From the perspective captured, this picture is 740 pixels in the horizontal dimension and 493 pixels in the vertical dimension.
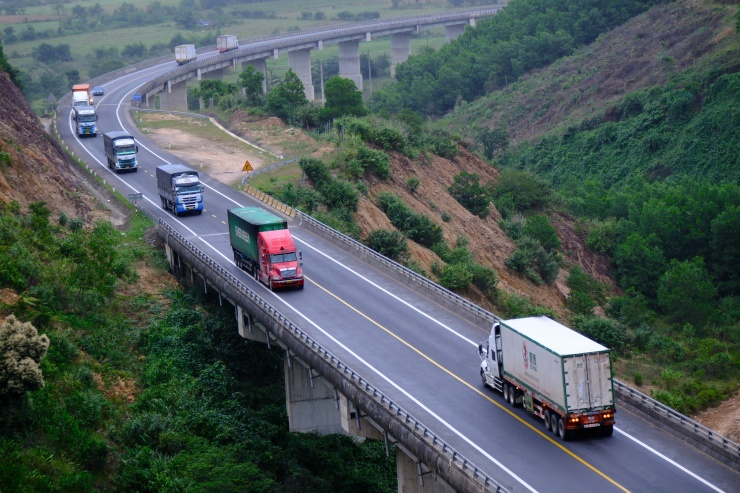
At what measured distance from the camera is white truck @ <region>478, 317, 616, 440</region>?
98.4 ft

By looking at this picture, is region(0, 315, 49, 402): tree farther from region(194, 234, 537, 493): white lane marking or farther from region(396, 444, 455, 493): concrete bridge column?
region(396, 444, 455, 493): concrete bridge column

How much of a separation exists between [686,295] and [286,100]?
47536mm

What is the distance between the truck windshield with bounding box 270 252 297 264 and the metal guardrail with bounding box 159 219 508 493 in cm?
189

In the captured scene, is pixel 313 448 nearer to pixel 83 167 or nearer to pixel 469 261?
pixel 469 261

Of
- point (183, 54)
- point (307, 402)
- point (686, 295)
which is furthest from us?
point (183, 54)

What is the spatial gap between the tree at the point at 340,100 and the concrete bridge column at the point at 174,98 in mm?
38692

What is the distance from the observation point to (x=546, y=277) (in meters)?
68.1

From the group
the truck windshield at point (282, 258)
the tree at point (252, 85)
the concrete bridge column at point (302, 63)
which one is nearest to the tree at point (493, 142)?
the tree at point (252, 85)

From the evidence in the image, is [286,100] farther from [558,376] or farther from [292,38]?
[558,376]

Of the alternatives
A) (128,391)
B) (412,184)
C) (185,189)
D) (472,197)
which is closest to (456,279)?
(185,189)

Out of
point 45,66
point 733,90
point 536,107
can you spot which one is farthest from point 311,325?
point 45,66

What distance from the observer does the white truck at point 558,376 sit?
30.0 meters

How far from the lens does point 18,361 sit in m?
34.4

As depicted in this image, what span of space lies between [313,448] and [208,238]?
758 inches
